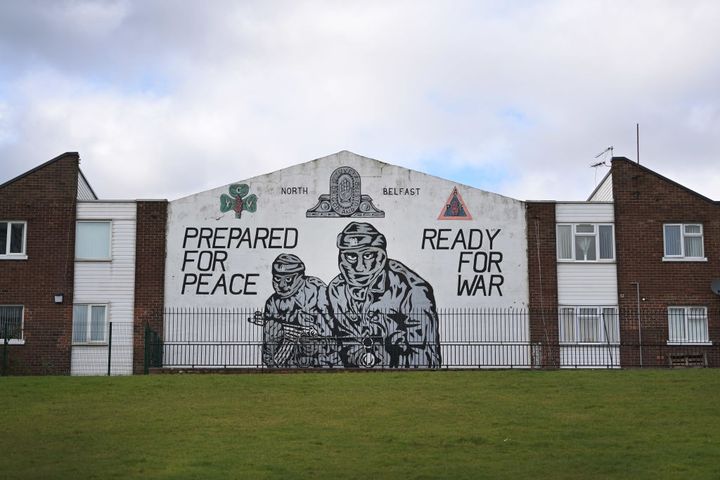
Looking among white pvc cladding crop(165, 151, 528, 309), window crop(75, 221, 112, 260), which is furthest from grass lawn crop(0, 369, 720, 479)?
window crop(75, 221, 112, 260)

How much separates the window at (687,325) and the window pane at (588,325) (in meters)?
2.48

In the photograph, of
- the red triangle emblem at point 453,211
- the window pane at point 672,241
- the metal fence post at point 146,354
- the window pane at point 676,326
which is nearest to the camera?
the metal fence post at point 146,354

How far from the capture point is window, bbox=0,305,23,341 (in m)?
37.6

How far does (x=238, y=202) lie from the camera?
127ft

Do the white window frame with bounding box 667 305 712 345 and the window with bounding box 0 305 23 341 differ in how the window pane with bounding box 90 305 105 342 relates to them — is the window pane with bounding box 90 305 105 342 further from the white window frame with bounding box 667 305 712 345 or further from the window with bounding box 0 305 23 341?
the white window frame with bounding box 667 305 712 345

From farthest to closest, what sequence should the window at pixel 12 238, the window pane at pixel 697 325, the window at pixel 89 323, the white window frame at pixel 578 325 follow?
the window at pixel 12 238 < the window pane at pixel 697 325 < the white window frame at pixel 578 325 < the window at pixel 89 323

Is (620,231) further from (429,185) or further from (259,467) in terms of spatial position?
(259,467)

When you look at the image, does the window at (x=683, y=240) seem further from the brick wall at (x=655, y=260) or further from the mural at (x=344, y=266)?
the mural at (x=344, y=266)

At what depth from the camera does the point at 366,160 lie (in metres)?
38.8

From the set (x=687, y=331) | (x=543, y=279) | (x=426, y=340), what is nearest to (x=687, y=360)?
(x=687, y=331)

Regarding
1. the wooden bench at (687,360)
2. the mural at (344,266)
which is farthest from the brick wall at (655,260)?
the mural at (344,266)

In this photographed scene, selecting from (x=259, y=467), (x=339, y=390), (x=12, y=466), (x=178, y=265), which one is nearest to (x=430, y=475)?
(x=259, y=467)

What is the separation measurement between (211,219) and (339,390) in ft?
44.1

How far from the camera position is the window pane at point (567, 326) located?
38031 mm
